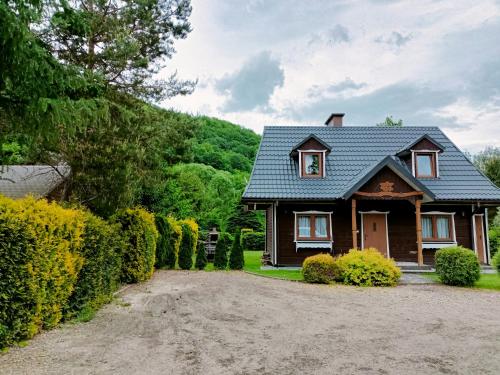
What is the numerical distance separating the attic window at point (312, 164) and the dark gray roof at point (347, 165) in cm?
35

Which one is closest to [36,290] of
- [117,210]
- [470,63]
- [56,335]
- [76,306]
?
[56,335]

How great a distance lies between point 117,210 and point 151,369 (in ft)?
23.2

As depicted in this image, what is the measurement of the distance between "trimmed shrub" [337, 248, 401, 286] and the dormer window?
23.5 ft

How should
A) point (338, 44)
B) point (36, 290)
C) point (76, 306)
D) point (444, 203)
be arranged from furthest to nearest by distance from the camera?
1. point (444, 203)
2. point (338, 44)
3. point (76, 306)
4. point (36, 290)

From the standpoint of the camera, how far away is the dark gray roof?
1611cm

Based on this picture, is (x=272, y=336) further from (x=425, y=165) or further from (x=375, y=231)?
(x=425, y=165)

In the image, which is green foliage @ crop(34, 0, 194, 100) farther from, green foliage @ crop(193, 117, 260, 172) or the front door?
green foliage @ crop(193, 117, 260, 172)

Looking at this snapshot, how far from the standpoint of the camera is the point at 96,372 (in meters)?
4.08

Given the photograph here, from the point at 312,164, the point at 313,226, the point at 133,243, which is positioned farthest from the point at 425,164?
the point at 133,243

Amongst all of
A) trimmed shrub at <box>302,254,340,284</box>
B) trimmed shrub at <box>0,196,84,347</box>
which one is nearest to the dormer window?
trimmed shrub at <box>302,254,340,284</box>

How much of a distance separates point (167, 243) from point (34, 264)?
10594 mm

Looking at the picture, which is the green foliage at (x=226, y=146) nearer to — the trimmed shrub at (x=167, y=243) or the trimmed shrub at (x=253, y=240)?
the trimmed shrub at (x=253, y=240)

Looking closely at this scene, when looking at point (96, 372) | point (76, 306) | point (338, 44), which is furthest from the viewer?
point (338, 44)

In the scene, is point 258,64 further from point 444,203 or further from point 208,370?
point 208,370
